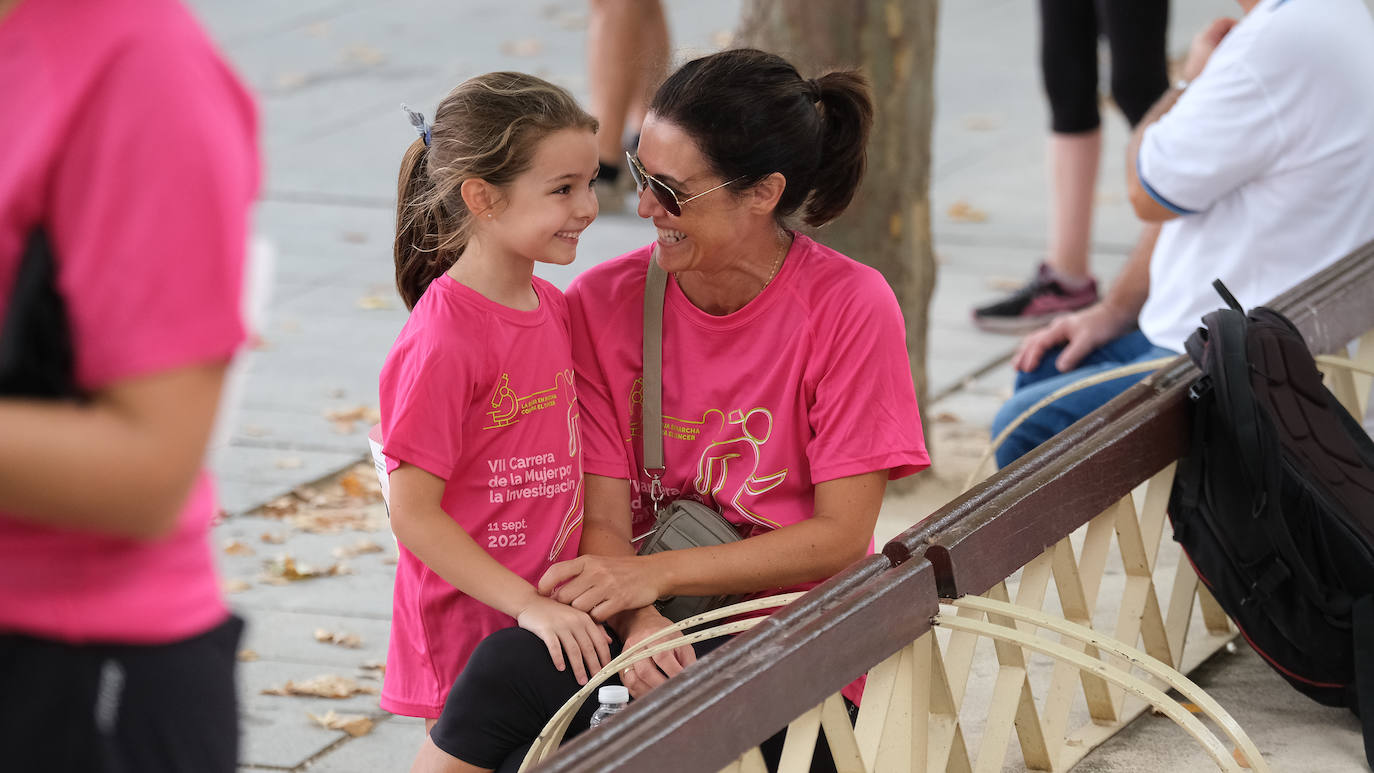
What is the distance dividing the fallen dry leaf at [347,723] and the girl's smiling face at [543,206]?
1.29 meters

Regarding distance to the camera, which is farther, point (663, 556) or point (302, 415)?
point (302, 415)

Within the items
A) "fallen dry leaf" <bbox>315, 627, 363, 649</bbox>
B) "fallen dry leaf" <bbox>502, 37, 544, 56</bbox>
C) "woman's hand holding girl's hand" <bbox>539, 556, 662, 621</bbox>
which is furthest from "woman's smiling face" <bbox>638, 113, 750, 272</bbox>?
"fallen dry leaf" <bbox>502, 37, 544, 56</bbox>

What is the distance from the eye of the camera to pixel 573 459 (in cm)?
271

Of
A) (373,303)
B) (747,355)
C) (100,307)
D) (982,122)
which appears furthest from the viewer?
(982,122)

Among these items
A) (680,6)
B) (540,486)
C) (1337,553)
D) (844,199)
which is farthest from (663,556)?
(680,6)

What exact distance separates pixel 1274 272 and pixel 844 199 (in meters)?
1.27

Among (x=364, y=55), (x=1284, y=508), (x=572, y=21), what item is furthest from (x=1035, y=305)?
(x=572, y=21)

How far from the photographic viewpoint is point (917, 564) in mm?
2449

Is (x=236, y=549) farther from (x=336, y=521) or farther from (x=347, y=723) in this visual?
(x=347, y=723)

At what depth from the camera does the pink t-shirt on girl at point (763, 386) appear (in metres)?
2.69

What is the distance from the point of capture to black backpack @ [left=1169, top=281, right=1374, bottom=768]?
291 centimetres

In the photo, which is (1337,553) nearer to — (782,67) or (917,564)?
(917,564)

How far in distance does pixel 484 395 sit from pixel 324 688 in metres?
1.28

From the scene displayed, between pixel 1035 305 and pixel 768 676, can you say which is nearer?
pixel 768 676
